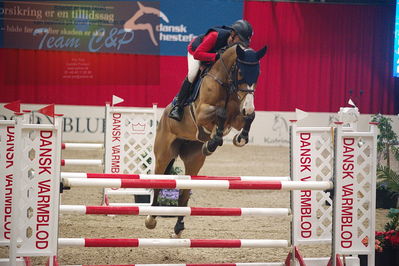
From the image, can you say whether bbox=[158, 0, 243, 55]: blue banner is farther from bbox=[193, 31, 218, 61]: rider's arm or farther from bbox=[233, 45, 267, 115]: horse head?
bbox=[233, 45, 267, 115]: horse head

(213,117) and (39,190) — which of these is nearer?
(39,190)

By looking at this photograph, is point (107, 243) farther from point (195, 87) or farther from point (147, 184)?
point (195, 87)

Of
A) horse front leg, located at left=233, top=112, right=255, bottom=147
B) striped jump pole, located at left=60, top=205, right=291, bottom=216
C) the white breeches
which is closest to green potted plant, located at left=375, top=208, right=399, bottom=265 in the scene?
striped jump pole, located at left=60, top=205, right=291, bottom=216

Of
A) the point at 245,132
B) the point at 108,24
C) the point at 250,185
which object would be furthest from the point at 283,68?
the point at 250,185

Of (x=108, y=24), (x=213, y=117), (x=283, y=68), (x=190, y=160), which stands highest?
(x=108, y=24)

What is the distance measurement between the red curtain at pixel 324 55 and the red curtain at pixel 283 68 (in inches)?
0.9

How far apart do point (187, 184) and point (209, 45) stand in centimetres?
194

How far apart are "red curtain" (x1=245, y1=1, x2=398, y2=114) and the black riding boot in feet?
31.0

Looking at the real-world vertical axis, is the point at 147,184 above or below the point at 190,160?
below

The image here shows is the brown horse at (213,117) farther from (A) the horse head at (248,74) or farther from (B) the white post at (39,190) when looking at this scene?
(B) the white post at (39,190)

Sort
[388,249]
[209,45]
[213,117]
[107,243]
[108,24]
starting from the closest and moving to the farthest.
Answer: [107,243] < [388,249] < [213,117] < [209,45] < [108,24]

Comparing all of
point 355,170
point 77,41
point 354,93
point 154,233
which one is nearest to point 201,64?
point 154,233

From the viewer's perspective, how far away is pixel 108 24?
13891 mm

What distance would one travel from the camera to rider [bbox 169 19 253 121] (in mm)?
4746
